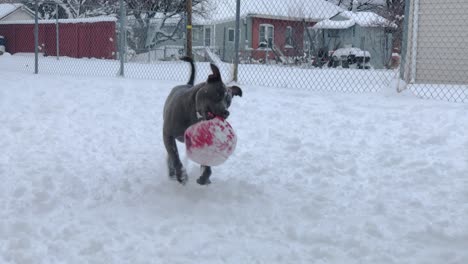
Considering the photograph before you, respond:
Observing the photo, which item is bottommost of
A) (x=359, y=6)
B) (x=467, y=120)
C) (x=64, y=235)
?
(x=64, y=235)

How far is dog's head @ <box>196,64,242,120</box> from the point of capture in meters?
3.39

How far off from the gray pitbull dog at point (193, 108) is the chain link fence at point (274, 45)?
158 inches

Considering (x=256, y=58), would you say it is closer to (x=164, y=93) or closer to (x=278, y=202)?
(x=164, y=93)

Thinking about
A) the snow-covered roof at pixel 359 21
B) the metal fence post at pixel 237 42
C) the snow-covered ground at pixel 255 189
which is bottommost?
the snow-covered ground at pixel 255 189

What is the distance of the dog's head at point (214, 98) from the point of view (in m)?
3.39

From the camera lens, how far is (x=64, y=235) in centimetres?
299

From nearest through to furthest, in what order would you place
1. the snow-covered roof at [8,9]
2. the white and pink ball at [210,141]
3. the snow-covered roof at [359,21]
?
the white and pink ball at [210,141]
the snow-covered roof at [359,21]
the snow-covered roof at [8,9]

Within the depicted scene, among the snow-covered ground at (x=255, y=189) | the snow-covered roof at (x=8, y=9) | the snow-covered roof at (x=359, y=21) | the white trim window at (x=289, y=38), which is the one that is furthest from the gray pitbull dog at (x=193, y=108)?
the snow-covered roof at (x=8, y=9)

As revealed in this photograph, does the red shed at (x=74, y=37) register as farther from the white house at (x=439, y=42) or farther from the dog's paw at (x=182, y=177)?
the dog's paw at (x=182, y=177)

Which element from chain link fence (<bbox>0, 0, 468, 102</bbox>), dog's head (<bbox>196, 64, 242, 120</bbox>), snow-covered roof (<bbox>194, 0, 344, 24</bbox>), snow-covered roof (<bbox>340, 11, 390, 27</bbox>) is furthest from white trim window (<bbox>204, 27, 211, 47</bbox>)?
dog's head (<bbox>196, 64, 242, 120</bbox>)

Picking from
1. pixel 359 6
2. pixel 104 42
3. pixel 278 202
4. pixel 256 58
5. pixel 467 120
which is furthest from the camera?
pixel 359 6

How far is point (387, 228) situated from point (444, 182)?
942 mm

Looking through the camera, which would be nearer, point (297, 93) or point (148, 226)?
point (148, 226)

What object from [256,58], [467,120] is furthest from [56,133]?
[256,58]
